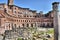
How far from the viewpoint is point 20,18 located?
2557 inches

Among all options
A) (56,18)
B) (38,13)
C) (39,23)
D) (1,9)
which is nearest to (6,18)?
(1,9)

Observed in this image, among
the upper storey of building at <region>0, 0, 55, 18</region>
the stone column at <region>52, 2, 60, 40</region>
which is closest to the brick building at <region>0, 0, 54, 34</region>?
the upper storey of building at <region>0, 0, 55, 18</region>

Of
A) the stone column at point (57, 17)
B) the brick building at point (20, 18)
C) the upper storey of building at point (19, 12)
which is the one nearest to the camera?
the stone column at point (57, 17)

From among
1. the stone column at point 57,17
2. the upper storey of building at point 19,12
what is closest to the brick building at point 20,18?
the upper storey of building at point 19,12

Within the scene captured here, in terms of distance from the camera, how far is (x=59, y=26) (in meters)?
9.24

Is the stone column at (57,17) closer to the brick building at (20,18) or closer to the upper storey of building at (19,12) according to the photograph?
the brick building at (20,18)

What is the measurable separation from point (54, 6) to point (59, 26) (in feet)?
3.47

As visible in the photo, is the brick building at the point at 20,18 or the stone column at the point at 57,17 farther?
the brick building at the point at 20,18

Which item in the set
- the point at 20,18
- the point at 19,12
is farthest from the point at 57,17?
the point at 19,12

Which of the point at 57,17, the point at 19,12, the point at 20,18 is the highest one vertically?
the point at 19,12

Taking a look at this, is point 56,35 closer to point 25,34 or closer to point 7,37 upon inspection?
point 7,37

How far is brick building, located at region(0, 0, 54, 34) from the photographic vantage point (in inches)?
2213

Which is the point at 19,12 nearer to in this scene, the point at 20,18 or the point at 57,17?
the point at 20,18

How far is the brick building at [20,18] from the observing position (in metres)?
56.2
